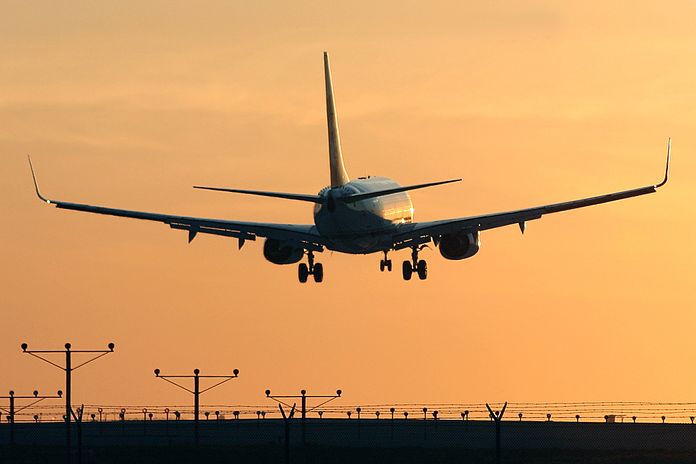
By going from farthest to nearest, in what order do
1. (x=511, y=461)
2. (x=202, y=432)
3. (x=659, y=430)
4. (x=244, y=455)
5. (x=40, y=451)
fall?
(x=202, y=432) → (x=659, y=430) → (x=40, y=451) → (x=244, y=455) → (x=511, y=461)

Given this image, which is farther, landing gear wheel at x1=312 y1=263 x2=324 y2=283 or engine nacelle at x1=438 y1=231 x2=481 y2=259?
landing gear wheel at x1=312 y1=263 x2=324 y2=283

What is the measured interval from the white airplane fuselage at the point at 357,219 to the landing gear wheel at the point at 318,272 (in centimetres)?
593

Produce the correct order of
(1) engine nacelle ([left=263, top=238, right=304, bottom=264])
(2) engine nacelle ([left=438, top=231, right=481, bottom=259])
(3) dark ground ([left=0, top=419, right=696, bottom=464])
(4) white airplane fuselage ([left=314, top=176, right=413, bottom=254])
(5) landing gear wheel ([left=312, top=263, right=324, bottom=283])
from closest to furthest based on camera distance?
(3) dark ground ([left=0, top=419, right=696, bottom=464])
(4) white airplane fuselage ([left=314, top=176, right=413, bottom=254])
(2) engine nacelle ([left=438, top=231, right=481, bottom=259])
(5) landing gear wheel ([left=312, top=263, right=324, bottom=283])
(1) engine nacelle ([left=263, top=238, right=304, bottom=264])

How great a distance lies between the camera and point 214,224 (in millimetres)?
148875

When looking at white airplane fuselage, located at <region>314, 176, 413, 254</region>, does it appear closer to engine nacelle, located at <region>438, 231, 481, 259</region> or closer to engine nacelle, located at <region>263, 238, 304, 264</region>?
engine nacelle, located at <region>438, 231, 481, 259</region>

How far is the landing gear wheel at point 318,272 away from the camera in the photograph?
152m

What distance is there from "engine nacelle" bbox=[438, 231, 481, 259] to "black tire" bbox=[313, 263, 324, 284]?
9.00m

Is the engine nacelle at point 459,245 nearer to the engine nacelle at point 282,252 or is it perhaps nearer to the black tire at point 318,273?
the black tire at point 318,273

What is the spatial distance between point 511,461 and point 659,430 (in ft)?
154

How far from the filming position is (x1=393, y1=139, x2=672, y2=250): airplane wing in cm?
14488

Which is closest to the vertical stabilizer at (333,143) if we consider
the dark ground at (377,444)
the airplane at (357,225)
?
the airplane at (357,225)

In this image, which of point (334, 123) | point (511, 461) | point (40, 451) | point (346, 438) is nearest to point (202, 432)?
point (346, 438)

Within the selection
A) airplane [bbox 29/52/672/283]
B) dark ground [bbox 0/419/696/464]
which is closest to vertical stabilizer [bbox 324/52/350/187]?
airplane [bbox 29/52/672/283]

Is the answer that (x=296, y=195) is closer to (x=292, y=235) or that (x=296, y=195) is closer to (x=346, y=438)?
(x=292, y=235)
